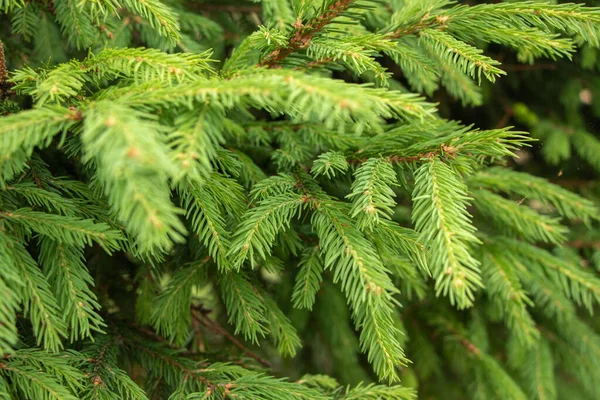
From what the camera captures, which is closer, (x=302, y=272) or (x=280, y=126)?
(x=302, y=272)

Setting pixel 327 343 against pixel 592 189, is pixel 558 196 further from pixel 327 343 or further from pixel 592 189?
pixel 327 343

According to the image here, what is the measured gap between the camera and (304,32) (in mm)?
942

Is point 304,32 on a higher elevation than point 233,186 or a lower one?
higher

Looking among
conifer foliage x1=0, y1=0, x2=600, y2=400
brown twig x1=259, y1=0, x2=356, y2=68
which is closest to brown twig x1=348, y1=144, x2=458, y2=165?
Result: conifer foliage x1=0, y1=0, x2=600, y2=400

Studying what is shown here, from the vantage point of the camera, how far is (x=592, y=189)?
6.56 feet

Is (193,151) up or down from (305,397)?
up

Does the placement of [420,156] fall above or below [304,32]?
below

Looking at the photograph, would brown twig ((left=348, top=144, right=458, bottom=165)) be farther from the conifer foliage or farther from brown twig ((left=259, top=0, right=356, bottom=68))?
brown twig ((left=259, top=0, right=356, bottom=68))

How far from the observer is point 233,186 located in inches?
39.2

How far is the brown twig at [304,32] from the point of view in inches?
35.7

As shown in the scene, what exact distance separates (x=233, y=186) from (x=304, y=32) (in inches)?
13.8

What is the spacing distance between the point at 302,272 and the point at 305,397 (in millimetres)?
269

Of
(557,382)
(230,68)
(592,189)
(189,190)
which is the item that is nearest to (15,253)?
(189,190)

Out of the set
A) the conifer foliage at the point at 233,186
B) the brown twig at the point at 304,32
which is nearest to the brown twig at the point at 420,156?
the conifer foliage at the point at 233,186
